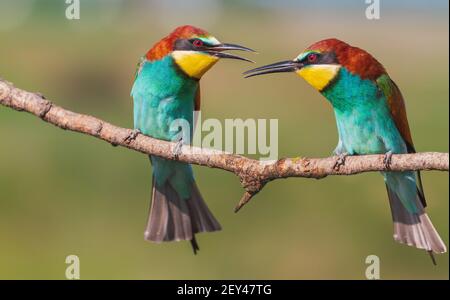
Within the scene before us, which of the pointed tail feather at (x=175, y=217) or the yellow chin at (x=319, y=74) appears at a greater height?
the yellow chin at (x=319, y=74)

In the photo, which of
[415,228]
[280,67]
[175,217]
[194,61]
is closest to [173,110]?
[194,61]

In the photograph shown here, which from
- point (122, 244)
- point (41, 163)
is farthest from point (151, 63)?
point (41, 163)

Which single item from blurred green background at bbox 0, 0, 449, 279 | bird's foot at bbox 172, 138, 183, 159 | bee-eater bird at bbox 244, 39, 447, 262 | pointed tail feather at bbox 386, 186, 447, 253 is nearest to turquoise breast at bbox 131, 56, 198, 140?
bee-eater bird at bbox 244, 39, 447, 262

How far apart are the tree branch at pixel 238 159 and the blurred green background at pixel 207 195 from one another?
2.62 metres

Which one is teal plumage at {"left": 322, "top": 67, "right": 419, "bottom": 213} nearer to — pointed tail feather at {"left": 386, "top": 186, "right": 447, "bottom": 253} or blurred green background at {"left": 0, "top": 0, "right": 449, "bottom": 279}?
pointed tail feather at {"left": 386, "top": 186, "right": 447, "bottom": 253}

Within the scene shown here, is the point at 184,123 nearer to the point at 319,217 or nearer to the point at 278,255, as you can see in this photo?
the point at 278,255

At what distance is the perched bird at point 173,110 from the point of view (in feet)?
10.5

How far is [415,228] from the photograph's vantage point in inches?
128

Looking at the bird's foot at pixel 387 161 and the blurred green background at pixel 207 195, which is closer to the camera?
the bird's foot at pixel 387 161

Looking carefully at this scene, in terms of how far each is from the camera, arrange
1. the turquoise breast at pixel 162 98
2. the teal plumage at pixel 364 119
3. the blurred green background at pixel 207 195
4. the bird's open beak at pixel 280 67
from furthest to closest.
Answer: the blurred green background at pixel 207 195 < the turquoise breast at pixel 162 98 < the teal plumage at pixel 364 119 < the bird's open beak at pixel 280 67

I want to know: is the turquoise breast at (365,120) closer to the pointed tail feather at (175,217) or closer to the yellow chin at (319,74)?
the yellow chin at (319,74)

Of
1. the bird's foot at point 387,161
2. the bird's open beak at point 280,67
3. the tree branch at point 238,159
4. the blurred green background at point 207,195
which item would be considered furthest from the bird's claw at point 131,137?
the blurred green background at point 207,195

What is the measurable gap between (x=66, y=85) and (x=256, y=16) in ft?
12.9

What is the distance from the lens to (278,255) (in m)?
6.21
